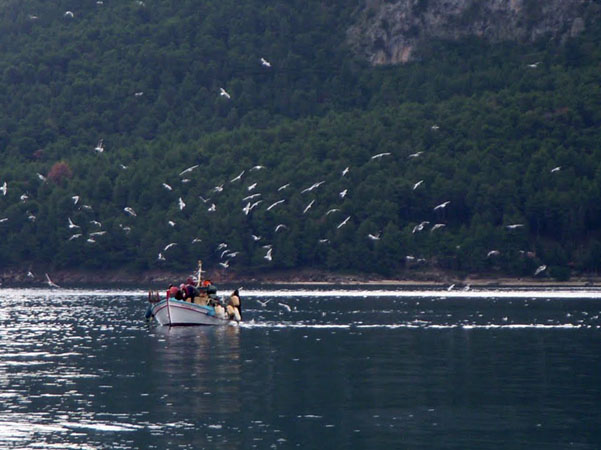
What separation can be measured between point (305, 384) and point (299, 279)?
138885 millimetres

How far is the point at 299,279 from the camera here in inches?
7426

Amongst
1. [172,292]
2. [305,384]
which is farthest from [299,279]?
[305,384]

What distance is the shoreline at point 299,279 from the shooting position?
573 ft

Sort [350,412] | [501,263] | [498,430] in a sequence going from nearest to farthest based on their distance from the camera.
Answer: [498,430], [350,412], [501,263]

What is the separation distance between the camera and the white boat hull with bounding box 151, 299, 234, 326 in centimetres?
8462

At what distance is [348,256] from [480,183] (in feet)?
72.1

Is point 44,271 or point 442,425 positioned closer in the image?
point 442,425

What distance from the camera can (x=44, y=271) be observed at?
19975 centimetres

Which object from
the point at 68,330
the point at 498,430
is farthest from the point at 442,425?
the point at 68,330

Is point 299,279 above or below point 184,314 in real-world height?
above

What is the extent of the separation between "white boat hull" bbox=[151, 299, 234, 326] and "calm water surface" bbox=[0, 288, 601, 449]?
43.8 inches

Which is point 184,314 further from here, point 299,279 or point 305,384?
point 299,279

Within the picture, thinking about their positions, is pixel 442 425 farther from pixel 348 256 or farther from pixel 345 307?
pixel 348 256

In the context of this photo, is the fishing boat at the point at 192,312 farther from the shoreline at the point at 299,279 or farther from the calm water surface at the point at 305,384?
the shoreline at the point at 299,279
